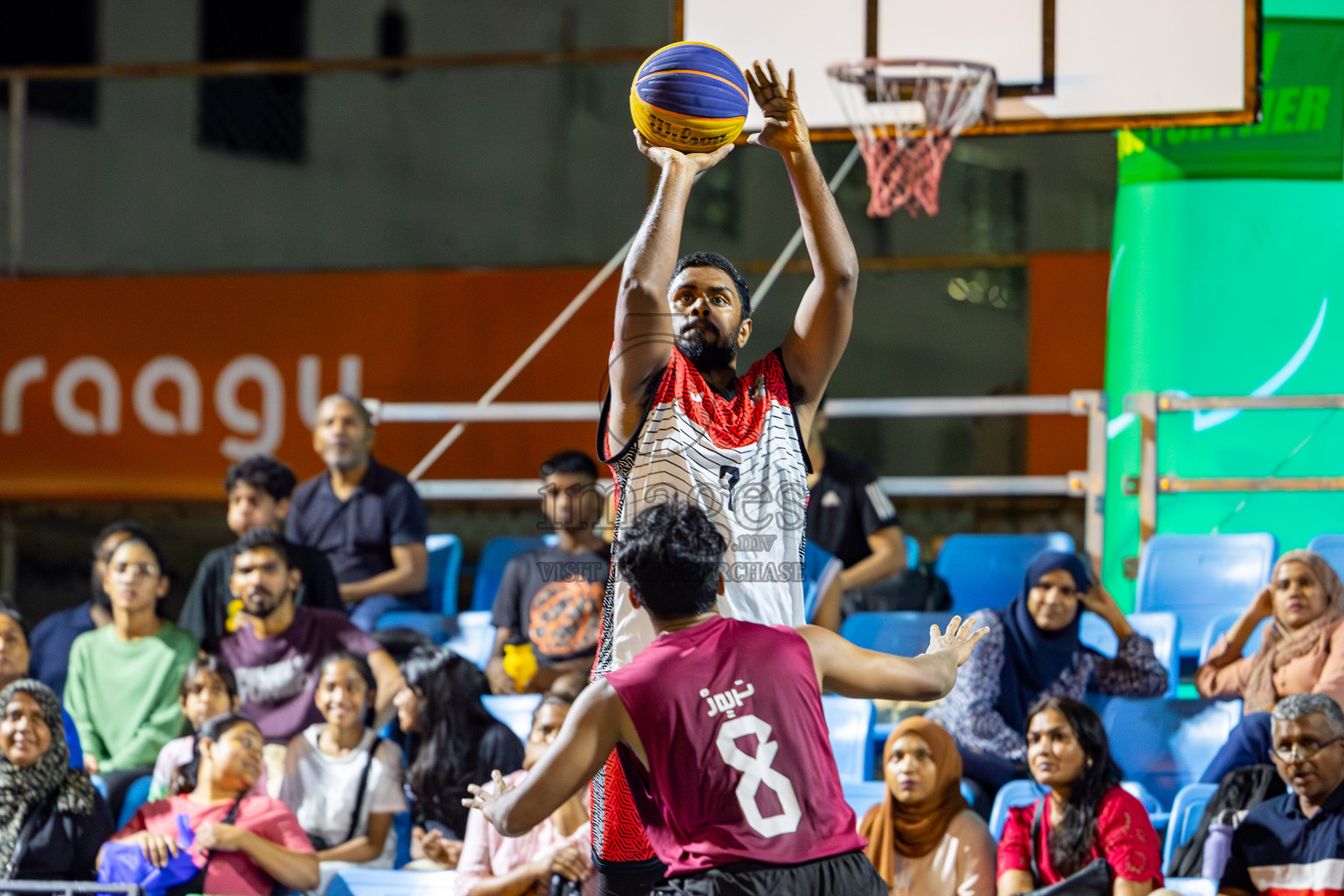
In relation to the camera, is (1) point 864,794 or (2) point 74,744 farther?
(2) point 74,744

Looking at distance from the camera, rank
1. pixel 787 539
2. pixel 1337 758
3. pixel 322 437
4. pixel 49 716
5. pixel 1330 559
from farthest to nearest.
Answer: pixel 322 437 < pixel 1330 559 < pixel 49 716 < pixel 1337 758 < pixel 787 539

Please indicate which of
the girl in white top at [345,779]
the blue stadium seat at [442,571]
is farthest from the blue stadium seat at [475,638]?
the girl in white top at [345,779]

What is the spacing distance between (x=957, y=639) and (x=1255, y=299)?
487 centimetres

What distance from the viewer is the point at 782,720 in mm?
2633

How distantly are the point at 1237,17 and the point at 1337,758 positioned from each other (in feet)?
11.4

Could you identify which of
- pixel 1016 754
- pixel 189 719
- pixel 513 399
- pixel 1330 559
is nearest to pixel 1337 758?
pixel 1016 754

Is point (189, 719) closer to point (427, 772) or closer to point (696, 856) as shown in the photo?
point (427, 772)

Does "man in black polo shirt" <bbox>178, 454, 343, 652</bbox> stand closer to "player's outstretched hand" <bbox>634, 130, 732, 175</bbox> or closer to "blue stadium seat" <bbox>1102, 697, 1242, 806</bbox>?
"blue stadium seat" <bbox>1102, 697, 1242, 806</bbox>

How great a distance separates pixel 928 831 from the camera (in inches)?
184

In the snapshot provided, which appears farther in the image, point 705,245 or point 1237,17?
point 705,245

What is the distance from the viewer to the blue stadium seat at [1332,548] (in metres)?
6.29

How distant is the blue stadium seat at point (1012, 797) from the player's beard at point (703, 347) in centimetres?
257

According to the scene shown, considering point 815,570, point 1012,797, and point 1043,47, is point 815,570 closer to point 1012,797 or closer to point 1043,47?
point 1012,797

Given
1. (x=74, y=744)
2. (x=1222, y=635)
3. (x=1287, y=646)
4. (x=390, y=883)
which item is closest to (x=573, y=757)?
(x=390, y=883)
